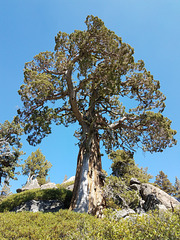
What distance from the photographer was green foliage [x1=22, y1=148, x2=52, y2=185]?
32875 millimetres

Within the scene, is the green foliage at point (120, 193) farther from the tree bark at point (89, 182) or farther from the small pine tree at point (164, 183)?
the small pine tree at point (164, 183)

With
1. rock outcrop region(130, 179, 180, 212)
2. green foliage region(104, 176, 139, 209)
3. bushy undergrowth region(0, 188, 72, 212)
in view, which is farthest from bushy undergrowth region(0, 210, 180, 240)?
rock outcrop region(130, 179, 180, 212)

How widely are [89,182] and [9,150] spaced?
15018 millimetres

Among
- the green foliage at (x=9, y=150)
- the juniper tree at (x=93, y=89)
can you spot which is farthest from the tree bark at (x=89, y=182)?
the green foliage at (x=9, y=150)

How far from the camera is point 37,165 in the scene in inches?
1315

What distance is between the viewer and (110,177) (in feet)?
26.6

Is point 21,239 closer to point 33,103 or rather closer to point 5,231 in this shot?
point 5,231

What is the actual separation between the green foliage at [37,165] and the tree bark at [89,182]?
2651 centimetres

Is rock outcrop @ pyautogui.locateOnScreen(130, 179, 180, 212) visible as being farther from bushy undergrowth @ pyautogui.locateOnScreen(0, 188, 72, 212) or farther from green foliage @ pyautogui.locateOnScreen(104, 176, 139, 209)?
bushy undergrowth @ pyautogui.locateOnScreen(0, 188, 72, 212)

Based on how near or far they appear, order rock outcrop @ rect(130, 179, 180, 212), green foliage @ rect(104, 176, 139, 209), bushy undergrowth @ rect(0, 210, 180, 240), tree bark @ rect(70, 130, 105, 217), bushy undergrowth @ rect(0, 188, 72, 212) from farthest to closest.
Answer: rock outcrop @ rect(130, 179, 180, 212) < bushy undergrowth @ rect(0, 188, 72, 212) < tree bark @ rect(70, 130, 105, 217) < green foliage @ rect(104, 176, 139, 209) < bushy undergrowth @ rect(0, 210, 180, 240)

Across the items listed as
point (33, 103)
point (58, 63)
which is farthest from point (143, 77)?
point (33, 103)

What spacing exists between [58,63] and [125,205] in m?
8.92

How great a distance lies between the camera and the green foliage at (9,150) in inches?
749

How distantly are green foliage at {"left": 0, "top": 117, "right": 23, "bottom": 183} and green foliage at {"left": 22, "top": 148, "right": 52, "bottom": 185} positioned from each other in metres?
13.4
